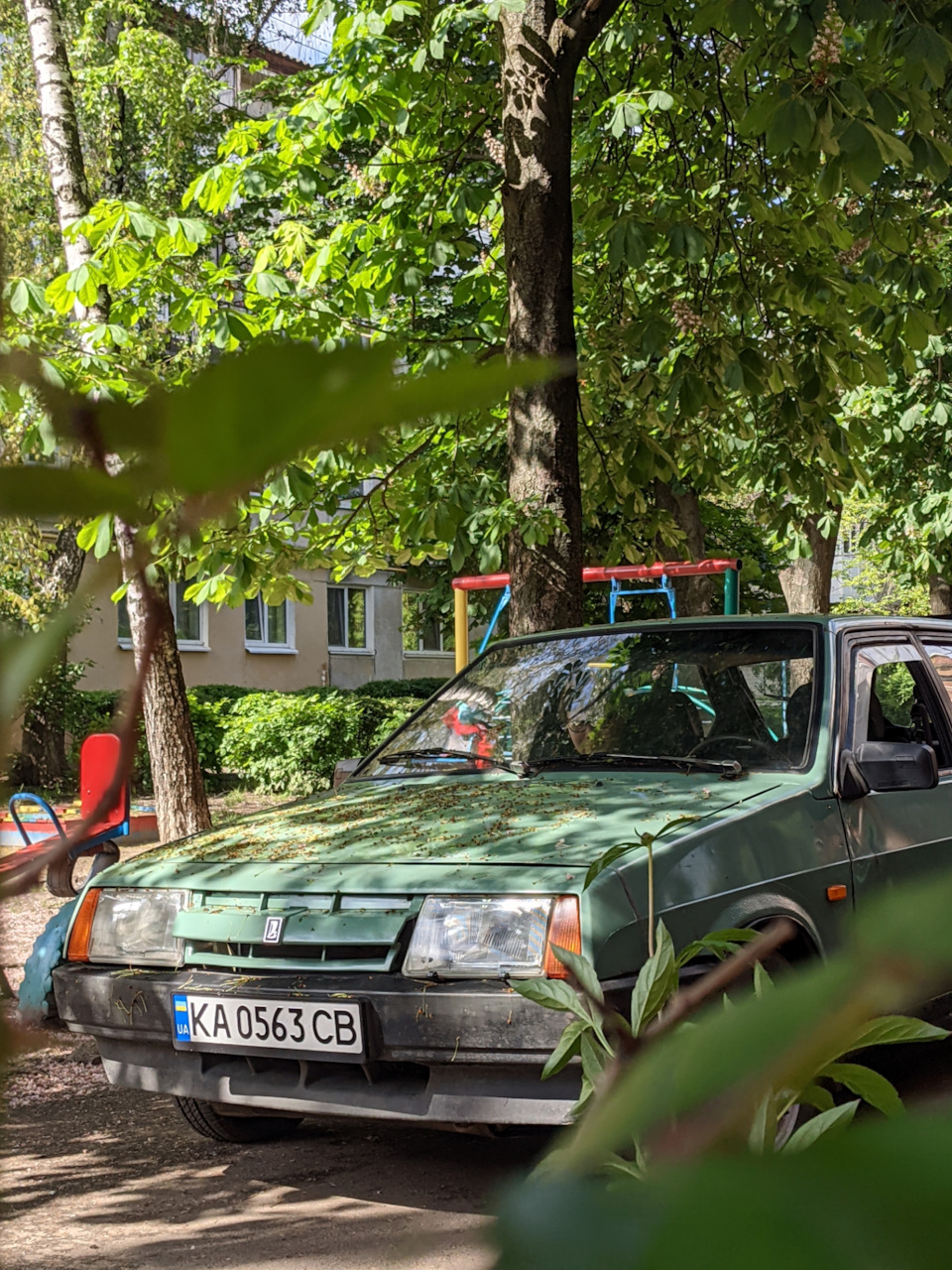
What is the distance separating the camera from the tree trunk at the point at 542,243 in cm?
695

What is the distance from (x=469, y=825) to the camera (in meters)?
3.85

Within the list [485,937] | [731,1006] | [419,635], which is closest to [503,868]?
[485,937]

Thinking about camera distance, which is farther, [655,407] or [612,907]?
[655,407]

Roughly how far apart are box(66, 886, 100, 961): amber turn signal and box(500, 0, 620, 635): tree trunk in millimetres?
3296

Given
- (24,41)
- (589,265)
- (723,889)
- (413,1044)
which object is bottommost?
(413,1044)

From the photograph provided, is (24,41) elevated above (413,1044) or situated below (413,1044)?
above

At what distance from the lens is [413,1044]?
3324 mm

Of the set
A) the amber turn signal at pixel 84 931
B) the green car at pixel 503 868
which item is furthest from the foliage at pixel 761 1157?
the amber turn signal at pixel 84 931

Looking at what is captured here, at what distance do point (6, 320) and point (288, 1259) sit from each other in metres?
3.55

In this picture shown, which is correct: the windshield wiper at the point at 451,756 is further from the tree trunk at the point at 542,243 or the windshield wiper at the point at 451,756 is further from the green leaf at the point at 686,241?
the green leaf at the point at 686,241

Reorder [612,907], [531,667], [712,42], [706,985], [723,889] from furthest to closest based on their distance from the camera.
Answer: [712,42], [531,667], [723,889], [612,907], [706,985]

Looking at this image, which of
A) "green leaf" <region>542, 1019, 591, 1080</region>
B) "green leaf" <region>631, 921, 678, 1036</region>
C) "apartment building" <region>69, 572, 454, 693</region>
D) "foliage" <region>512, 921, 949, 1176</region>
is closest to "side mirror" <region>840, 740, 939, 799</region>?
"foliage" <region>512, 921, 949, 1176</region>

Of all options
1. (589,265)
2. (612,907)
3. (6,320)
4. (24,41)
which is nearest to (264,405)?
(6,320)

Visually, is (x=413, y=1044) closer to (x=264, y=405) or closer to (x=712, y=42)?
(x=264, y=405)
